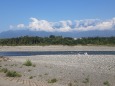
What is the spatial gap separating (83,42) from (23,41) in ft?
76.3

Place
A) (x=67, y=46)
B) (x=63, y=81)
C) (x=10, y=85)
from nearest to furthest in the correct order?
(x=10, y=85)
(x=63, y=81)
(x=67, y=46)

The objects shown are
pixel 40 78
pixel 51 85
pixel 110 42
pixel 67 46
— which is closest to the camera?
pixel 51 85

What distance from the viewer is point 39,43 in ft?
395

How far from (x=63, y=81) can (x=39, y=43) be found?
99.7 m

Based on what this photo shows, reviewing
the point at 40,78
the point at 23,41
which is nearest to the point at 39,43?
the point at 23,41

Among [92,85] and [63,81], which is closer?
[92,85]

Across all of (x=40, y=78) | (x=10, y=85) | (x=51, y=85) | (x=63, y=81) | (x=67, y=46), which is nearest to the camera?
(x=10, y=85)

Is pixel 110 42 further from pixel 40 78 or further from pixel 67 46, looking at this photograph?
pixel 40 78

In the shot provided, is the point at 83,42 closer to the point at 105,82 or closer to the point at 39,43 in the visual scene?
the point at 39,43

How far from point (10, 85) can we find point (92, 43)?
9975cm

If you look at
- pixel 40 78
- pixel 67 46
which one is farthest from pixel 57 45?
pixel 40 78

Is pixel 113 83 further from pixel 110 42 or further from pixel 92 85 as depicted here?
pixel 110 42

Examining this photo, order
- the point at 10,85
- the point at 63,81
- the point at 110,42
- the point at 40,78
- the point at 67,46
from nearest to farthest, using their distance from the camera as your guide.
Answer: the point at 10,85, the point at 63,81, the point at 40,78, the point at 67,46, the point at 110,42

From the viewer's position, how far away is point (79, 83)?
65.8 feet
